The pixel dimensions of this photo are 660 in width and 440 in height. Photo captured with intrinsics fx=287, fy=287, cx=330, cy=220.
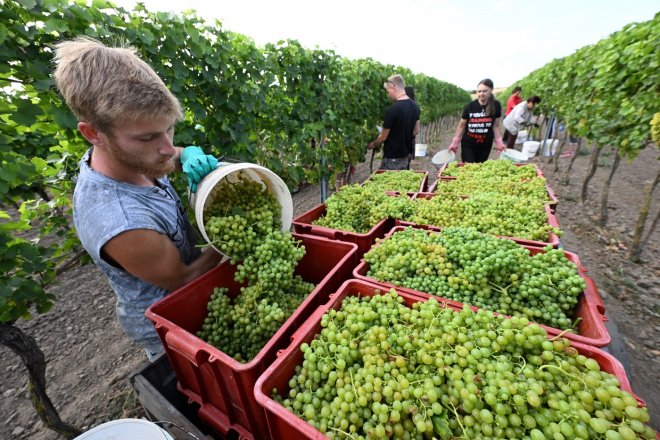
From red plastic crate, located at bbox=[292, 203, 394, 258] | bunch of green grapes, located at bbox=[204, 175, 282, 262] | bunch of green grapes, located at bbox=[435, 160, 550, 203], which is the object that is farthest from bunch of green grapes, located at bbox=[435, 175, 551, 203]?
bunch of green grapes, located at bbox=[204, 175, 282, 262]

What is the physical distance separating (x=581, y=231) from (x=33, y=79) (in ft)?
25.5

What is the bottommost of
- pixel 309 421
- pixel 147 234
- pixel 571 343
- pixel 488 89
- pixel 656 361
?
pixel 656 361

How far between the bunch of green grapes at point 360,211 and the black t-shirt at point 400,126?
2.86 meters

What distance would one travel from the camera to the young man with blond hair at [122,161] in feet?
4.27

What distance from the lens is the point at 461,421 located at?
101 centimetres

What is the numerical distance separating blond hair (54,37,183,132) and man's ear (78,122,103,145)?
2 cm

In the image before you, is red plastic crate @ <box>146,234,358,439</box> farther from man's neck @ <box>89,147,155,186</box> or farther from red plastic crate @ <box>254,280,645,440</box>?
man's neck @ <box>89,147,155,186</box>

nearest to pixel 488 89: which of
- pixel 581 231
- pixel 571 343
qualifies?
pixel 581 231

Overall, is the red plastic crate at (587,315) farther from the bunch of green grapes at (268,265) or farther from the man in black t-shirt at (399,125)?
the man in black t-shirt at (399,125)

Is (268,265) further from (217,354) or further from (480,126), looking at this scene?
(480,126)

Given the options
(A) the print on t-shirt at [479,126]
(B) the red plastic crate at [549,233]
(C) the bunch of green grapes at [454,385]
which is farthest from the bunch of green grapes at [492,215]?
(A) the print on t-shirt at [479,126]

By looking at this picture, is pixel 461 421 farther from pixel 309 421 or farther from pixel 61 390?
pixel 61 390

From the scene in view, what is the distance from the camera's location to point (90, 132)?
1.39 metres

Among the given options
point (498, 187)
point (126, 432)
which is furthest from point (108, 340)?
point (498, 187)
